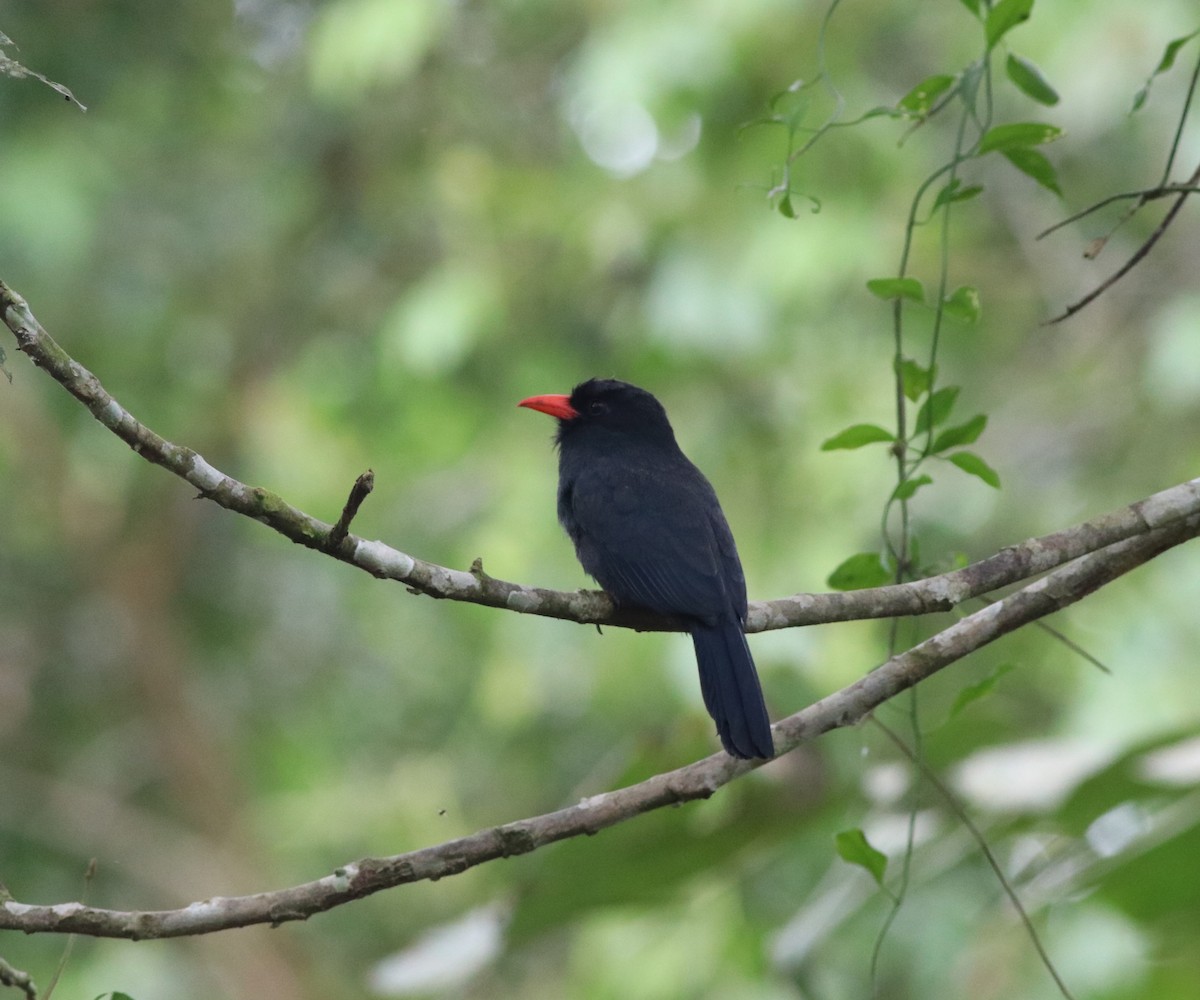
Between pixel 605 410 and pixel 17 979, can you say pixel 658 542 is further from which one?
pixel 17 979

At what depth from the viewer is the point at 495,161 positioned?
24.8ft

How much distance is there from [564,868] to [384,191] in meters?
5.48

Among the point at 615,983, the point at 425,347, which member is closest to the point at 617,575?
the point at 615,983

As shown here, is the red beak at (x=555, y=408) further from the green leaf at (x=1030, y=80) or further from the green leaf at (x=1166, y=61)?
the green leaf at (x=1166, y=61)

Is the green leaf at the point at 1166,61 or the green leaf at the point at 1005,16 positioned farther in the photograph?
the green leaf at the point at 1005,16

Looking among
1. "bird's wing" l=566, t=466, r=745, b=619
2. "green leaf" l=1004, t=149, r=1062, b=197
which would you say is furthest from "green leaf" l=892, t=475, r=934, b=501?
"bird's wing" l=566, t=466, r=745, b=619

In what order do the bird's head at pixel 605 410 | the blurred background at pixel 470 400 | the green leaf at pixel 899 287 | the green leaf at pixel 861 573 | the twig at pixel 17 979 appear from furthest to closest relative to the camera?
the blurred background at pixel 470 400 < the bird's head at pixel 605 410 < the green leaf at pixel 861 573 < the green leaf at pixel 899 287 < the twig at pixel 17 979

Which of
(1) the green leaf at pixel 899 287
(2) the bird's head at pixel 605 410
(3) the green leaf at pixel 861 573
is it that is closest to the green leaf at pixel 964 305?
(1) the green leaf at pixel 899 287

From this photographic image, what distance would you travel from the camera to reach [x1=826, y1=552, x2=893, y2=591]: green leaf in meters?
2.69

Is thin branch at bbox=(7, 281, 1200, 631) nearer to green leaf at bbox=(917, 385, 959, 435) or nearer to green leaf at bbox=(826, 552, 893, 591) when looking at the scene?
green leaf at bbox=(826, 552, 893, 591)

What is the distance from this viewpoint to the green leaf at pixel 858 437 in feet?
8.49

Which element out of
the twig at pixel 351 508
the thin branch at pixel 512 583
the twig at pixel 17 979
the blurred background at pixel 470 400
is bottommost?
the twig at pixel 17 979

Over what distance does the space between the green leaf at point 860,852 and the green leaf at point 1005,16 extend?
124 centimetres

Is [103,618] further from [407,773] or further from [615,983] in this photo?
[615,983]
